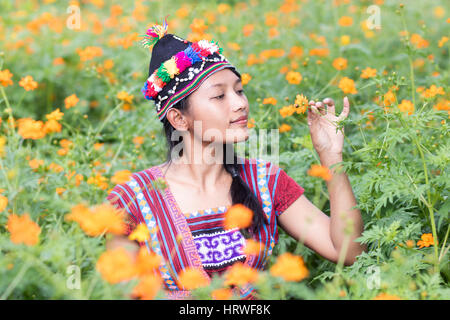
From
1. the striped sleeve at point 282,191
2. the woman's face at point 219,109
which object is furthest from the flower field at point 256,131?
the woman's face at point 219,109

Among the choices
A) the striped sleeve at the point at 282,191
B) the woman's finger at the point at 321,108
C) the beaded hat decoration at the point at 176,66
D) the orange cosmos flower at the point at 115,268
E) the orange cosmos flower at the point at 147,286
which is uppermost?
the beaded hat decoration at the point at 176,66

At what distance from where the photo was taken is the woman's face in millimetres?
2055

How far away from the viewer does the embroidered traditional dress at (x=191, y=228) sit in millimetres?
2014

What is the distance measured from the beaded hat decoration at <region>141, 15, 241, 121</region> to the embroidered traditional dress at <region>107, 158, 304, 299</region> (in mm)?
331

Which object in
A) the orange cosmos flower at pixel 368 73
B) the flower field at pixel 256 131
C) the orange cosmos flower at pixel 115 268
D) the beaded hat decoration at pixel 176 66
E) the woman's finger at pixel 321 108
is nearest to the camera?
the orange cosmos flower at pixel 115 268

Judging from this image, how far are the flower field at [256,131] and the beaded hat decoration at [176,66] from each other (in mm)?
174

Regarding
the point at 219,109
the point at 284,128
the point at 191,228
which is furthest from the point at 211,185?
the point at 284,128

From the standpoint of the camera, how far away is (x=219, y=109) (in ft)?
6.77

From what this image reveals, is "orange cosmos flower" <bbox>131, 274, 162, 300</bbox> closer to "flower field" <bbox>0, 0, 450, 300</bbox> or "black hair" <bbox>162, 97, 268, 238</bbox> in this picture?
"flower field" <bbox>0, 0, 450, 300</bbox>

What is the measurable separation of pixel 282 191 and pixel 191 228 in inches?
16.4

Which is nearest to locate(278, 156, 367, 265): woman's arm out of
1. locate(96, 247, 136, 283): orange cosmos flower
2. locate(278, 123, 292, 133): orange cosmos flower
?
locate(278, 123, 292, 133): orange cosmos flower

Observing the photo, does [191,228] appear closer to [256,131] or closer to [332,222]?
[332,222]

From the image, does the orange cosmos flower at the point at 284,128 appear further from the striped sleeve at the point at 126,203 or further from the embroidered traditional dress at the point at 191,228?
the striped sleeve at the point at 126,203

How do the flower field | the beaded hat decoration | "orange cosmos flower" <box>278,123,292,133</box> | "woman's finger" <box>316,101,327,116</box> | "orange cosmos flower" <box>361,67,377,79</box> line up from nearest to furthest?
the flower field
"woman's finger" <box>316,101,327,116</box>
the beaded hat decoration
"orange cosmos flower" <box>361,67,377,79</box>
"orange cosmos flower" <box>278,123,292,133</box>
